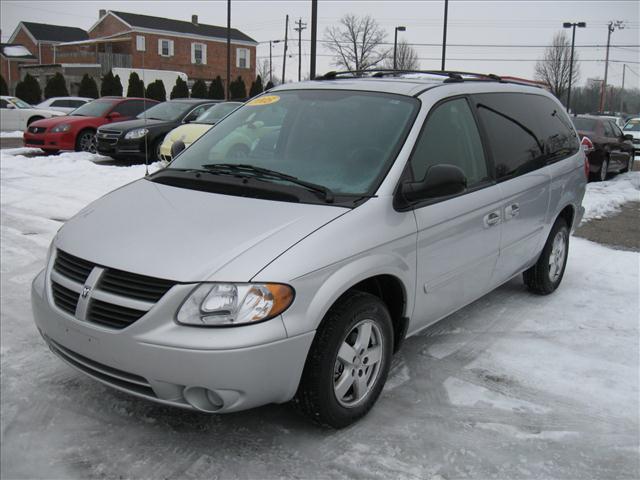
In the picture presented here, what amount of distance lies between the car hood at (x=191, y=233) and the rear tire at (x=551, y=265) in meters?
2.86

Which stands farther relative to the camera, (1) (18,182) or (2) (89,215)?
(1) (18,182)

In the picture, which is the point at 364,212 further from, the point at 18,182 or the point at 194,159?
the point at 18,182

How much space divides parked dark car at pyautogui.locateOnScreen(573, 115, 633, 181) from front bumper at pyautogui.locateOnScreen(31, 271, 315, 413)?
12284 mm

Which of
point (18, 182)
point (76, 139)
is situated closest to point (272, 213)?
point (18, 182)

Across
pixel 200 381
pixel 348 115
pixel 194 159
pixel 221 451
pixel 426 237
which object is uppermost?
pixel 348 115

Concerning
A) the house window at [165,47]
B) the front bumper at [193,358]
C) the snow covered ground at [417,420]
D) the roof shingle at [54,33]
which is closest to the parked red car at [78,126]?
the snow covered ground at [417,420]

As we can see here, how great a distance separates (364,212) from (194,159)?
4.83 feet

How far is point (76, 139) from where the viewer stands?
15883mm

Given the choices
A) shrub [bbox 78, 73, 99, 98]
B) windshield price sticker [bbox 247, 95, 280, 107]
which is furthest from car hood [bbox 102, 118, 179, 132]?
shrub [bbox 78, 73, 99, 98]

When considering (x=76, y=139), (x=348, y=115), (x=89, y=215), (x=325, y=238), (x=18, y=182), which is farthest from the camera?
(x=76, y=139)

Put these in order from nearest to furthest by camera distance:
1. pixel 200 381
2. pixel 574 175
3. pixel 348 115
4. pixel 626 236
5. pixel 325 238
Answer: pixel 200 381 → pixel 325 238 → pixel 348 115 → pixel 574 175 → pixel 626 236

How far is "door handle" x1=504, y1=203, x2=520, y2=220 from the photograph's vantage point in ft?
14.8

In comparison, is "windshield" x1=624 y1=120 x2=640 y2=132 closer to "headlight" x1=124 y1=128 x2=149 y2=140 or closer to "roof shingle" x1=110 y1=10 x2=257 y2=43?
"headlight" x1=124 y1=128 x2=149 y2=140

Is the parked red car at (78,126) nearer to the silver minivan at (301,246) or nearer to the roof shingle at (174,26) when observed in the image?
the silver minivan at (301,246)
